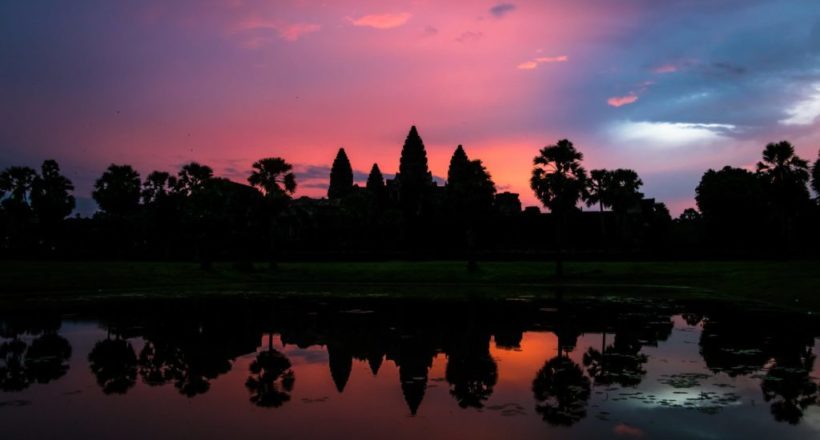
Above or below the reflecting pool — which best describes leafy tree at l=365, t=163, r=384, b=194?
above

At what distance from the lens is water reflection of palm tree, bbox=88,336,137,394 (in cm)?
1348

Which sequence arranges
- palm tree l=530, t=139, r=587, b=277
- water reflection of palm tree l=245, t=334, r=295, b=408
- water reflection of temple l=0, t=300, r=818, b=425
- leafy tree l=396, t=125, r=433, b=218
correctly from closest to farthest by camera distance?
water reflection of palm tree l=245, t=334, r=295, b=408, water reflection of temple l=0, t=300, r=818, b=425, palm tree l=530, t=139, r=587, b=277, leafy tree l=396, t=125, r=433, b=218

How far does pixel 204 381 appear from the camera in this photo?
13.8m

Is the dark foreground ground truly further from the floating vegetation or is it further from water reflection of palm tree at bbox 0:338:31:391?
the floating vegetation

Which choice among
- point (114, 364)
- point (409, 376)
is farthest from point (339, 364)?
point (114, 364)

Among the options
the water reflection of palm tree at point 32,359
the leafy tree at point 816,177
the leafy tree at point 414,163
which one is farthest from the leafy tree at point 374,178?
the water reflection of palm tree at point 32,359

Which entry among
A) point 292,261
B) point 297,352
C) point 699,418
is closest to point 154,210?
point 292,261

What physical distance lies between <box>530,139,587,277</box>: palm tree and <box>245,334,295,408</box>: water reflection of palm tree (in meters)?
40.8

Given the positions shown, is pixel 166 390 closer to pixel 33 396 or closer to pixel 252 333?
pixel 33 396

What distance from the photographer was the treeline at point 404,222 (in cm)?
6241

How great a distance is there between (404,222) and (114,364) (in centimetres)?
6200

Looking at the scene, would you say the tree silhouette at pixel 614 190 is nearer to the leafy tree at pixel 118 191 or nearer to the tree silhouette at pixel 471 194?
the tree silhouette at pixel 471 194

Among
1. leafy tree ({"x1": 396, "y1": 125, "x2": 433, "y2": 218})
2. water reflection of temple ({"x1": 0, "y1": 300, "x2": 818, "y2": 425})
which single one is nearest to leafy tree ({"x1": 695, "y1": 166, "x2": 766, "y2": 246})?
leafy tree ({"x1": 396, "y1": 125, "x2": 433, "y2": 218})

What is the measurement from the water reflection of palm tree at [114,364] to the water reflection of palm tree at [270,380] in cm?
256
